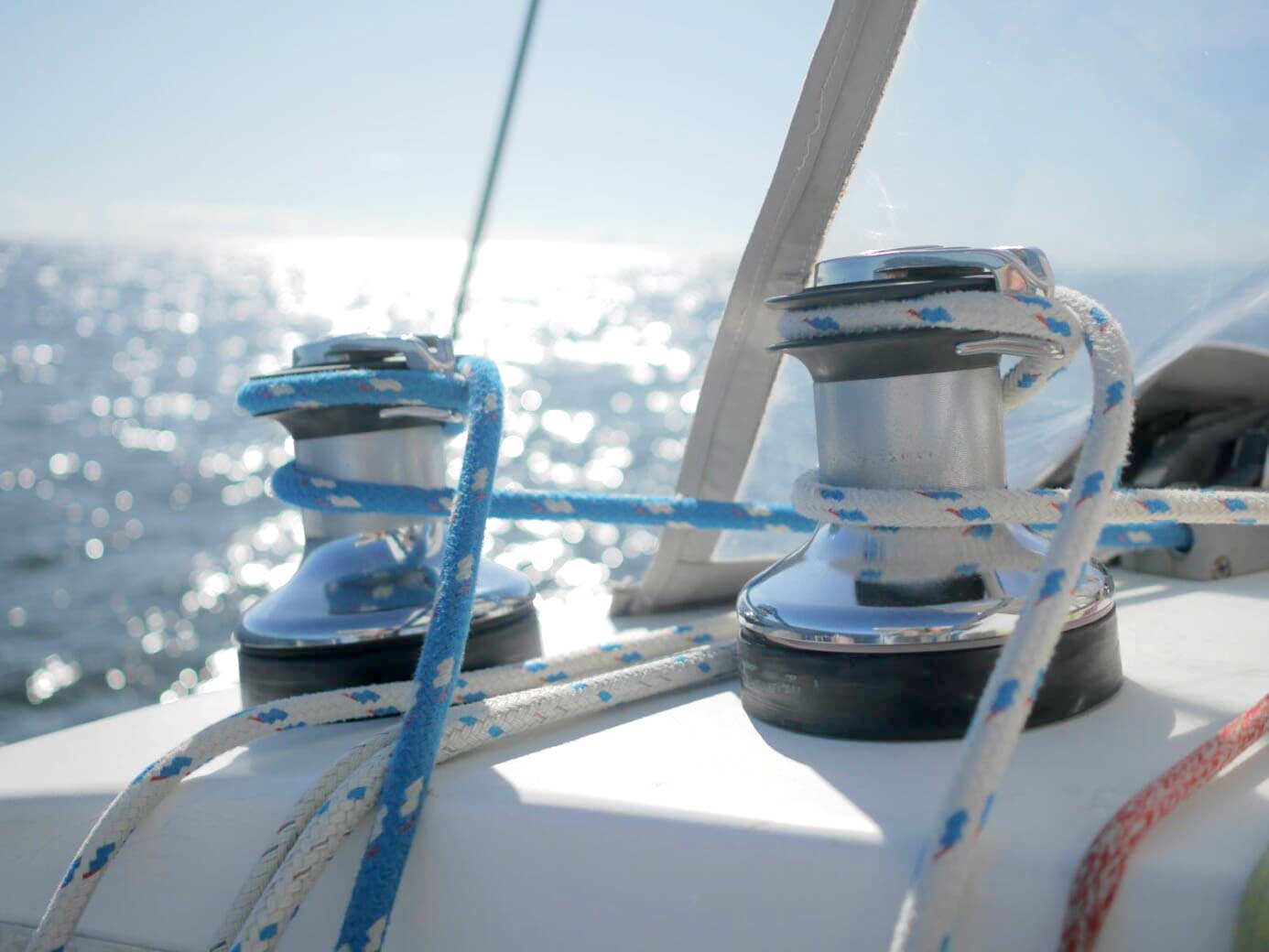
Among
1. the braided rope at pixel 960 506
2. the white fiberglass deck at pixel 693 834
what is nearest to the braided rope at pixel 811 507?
the braided rope at pixel 960 506

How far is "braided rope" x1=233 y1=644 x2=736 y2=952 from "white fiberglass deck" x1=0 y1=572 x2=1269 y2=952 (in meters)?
0.01

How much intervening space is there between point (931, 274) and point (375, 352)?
0.37m

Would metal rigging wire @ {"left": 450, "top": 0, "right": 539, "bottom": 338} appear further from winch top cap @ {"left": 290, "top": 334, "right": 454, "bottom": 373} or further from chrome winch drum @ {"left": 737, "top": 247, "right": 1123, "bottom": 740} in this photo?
chrome winch drum @ {"left": 737, "top": 247, "right": 1123, "bottom": 740}

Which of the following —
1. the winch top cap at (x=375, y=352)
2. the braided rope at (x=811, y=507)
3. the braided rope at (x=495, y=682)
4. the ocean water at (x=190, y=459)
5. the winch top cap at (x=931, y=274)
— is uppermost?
the winch top cap at (x=931, y=274)

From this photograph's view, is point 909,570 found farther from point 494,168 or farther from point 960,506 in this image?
point 494,168

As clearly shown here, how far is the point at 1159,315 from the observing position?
1001mm

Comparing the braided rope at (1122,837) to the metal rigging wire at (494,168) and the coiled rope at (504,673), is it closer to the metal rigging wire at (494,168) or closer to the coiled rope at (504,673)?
the coiled rope at (504,673)

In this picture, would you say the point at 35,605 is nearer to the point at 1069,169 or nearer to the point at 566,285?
the point at 1069,169

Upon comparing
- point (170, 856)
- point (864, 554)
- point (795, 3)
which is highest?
point (795, 3)

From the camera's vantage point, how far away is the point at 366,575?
0.74 m

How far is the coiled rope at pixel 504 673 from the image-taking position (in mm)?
389

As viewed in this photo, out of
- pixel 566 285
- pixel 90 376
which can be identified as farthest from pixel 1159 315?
pixel 566 285

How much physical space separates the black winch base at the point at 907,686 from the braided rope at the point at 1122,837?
98mm

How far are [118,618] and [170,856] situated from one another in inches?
256
